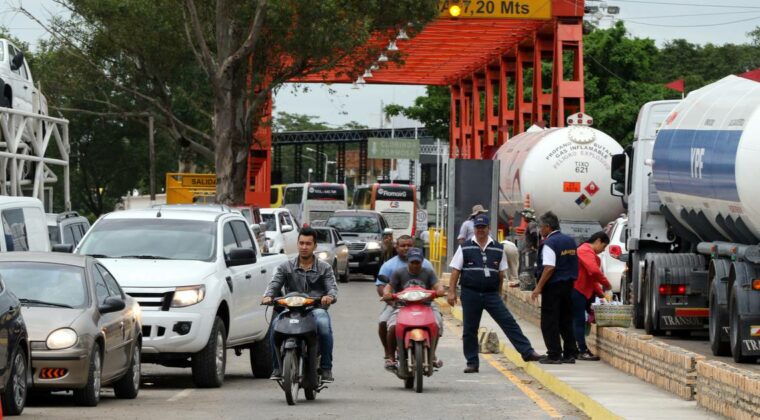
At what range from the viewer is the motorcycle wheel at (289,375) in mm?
14914

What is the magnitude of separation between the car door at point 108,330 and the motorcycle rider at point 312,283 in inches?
57.0

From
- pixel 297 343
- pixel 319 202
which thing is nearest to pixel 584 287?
pixel 297 343

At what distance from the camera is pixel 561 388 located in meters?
16.5

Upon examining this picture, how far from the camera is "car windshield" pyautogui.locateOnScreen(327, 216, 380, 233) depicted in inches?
2019

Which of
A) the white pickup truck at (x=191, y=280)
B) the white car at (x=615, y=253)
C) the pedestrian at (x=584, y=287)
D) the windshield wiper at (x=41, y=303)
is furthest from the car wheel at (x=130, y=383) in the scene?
the white car at (x=615, y=253)

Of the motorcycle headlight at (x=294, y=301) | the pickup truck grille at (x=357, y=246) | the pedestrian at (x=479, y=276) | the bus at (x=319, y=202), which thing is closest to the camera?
the motorcycle headlight at (x=294, y=301)

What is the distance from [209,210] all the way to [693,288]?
7781 millimetres

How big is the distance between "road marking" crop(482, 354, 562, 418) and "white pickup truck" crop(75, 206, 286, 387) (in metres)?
2.86

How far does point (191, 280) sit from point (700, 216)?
7.73m

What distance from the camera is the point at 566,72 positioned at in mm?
84625

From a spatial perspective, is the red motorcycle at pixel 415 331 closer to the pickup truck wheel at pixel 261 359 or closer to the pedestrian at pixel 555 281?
the pickup truck wheel at pixel 261 359

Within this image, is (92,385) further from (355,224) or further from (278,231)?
(355,224)

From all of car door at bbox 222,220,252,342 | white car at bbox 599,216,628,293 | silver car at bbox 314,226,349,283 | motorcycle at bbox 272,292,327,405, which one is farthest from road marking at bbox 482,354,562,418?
silver car at bbox 314,226,349,283

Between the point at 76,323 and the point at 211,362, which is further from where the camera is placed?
the point at 211,362
